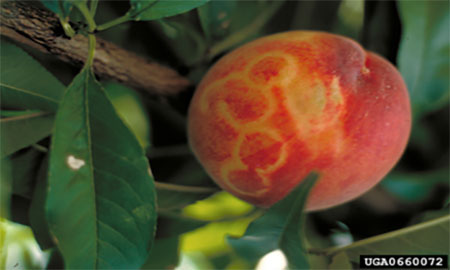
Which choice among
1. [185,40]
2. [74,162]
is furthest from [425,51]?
[74,162]

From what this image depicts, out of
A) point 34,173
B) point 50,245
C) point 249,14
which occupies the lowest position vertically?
point 50,245

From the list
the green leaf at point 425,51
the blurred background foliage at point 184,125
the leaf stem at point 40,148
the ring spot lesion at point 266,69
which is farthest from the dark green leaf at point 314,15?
the leaf stem at point 40,148

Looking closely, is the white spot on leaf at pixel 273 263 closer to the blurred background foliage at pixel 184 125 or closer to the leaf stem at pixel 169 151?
the blurred background foliage at pixel 184 125

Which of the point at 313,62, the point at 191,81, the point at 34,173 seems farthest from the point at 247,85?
the point at 34,173

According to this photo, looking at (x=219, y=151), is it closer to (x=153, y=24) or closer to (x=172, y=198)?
(x=172, y=198)

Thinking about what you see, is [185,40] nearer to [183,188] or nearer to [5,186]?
[183,188]

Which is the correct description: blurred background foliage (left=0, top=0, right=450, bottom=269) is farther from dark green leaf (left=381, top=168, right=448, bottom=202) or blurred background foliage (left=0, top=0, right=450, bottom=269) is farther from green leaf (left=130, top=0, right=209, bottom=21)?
green leaf (left=130, top=0, right=209, bottom=21)
